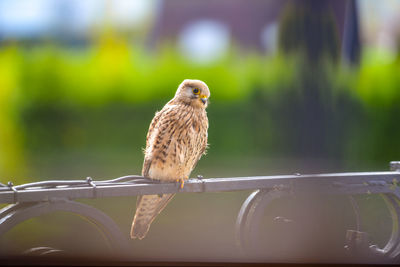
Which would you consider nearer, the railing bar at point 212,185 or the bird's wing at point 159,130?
the railing bar at point 212,185

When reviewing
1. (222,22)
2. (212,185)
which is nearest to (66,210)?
(212,185)

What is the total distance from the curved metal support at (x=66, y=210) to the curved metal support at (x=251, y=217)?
1.82ft

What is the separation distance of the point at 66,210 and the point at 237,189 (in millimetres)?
782

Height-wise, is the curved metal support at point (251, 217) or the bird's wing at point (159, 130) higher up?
the bird's wing at point (159, 130)

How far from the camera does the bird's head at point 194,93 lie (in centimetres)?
194

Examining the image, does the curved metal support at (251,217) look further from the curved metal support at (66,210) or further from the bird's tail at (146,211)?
the curved metal support at (66,210)

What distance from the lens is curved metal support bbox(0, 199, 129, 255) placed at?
5.26 feet

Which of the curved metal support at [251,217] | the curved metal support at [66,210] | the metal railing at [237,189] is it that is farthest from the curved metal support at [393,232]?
the curved metal support at [66,210]

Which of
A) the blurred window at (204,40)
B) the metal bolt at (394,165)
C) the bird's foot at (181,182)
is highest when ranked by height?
the blurred window at (204,40)

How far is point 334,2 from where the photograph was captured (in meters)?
2.06

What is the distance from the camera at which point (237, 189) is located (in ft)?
6.10

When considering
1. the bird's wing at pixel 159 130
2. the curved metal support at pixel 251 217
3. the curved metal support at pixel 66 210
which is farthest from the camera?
the bird's wing at pixel 159 130

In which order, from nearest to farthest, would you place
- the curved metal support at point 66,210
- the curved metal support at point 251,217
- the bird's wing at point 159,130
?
1. the curved metal support at point 66,210
2. the curved metal support at point 251,217
3. the bird's wing at point 159,130

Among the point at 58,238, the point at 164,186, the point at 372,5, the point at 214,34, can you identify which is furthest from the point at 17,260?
the point at 372,5
